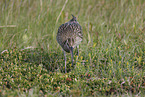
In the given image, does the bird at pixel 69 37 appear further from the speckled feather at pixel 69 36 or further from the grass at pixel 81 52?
the grass at pixel 81 52

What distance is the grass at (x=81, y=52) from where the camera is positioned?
477cm

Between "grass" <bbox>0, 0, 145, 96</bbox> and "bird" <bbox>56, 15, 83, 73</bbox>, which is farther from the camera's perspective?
"bird" <bbox>56, 15, 83, 73</bbox>

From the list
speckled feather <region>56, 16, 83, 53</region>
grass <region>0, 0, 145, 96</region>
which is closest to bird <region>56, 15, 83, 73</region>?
speckled feather <region>56, 16, 83, 53</region>

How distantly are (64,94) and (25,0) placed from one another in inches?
170

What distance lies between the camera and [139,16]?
7457 millimetres

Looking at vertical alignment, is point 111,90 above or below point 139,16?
below

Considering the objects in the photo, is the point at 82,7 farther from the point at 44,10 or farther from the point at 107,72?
the point at 107,72

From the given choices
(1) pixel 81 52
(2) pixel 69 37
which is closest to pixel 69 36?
(2) pixel 69 37

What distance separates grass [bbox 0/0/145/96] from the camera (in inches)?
188

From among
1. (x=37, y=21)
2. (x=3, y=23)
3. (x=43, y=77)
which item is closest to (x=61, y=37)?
(x=43, y=77)

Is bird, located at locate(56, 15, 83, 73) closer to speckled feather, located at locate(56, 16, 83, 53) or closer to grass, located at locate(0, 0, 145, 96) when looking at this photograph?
speckled feather, located at locate(56, 16, 83, 53)

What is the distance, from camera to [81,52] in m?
6.35

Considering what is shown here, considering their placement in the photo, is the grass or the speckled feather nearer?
the grass

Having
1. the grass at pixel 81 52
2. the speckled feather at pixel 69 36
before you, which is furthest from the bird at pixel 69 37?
the grass at pixel 81 52
